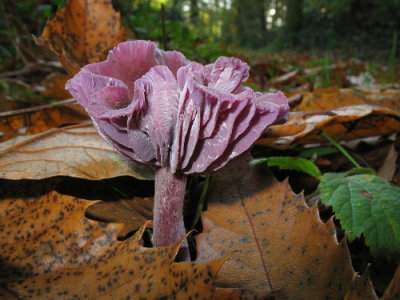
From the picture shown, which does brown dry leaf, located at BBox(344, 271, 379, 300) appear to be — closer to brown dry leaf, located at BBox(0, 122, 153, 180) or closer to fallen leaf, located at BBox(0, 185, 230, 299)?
fallen leaf, located at BBox(0, 185, 230, 299)

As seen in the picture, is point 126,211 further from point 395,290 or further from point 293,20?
point 293,20

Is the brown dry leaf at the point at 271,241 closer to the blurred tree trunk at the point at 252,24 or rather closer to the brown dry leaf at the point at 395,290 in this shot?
the brown dry leaf at the point at 395,290

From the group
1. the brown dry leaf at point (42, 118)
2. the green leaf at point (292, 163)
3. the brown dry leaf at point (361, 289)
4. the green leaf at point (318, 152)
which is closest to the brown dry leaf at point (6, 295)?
the brown dry leaf at point (361, 289)

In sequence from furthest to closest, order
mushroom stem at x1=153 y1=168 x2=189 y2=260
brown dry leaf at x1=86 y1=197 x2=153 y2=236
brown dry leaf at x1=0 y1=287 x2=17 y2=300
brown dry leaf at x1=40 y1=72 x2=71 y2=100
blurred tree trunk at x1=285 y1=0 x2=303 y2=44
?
blurred tree trunk at x1=285 y1=0 x2=303 y2=44 < brown dry leaf at x1=40 y1=72 x2=71 y2=100 < brown dry leaf at x1=86 y1=197 x2=153 y2=236 < mushroom stem at x1=153 y1=168 x2=189 y2=260 < brown dry leaf at x1=0 y1=287 x2=17 y2=300

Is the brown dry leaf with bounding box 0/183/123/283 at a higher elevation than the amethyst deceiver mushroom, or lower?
lower

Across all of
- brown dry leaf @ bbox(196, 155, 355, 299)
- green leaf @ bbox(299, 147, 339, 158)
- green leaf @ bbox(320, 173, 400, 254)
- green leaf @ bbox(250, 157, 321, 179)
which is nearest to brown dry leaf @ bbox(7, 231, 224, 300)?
brown dry leaf @ bbox(196, 155, 355, 299)

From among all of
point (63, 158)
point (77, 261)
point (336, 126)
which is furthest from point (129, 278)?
point (336, 126)

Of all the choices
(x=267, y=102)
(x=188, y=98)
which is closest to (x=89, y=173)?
(x=188, y=98)
